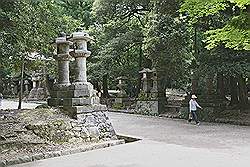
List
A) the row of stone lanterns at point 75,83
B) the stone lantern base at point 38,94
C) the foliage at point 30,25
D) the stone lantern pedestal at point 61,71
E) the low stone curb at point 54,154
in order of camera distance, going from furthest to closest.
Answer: the stone lantern base at point 38,94
the stone lantern pedestal at point 61,71
the row of stone lanterns at point 75,83
the foliage at point 30,25
the low stone curb at point 54,154

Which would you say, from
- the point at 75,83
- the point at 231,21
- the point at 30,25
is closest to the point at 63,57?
the point at 75,83

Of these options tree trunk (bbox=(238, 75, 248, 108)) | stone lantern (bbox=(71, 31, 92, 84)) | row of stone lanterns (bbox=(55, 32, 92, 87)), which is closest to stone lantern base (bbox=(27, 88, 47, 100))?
tree trunk (bbox=(238, 75, 248, 108))

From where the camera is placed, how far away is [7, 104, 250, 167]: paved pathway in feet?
25.2

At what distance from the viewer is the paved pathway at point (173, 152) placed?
7.69 meters

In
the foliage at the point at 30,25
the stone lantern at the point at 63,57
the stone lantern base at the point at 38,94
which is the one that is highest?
the foliage at the point at 30,25

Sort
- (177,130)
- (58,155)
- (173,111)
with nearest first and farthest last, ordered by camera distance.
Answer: (58,155)
(177,130)
(173,111)

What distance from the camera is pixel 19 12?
32.4 ft

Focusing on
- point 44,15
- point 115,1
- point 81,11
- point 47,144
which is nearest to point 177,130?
point 47,144

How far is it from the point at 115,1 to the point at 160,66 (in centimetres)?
664

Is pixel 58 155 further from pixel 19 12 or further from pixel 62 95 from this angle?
pixel 19 12

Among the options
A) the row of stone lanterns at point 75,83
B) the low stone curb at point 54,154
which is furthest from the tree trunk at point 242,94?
the low stone curb at point 54,154

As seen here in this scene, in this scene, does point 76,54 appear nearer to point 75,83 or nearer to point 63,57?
point 63,57

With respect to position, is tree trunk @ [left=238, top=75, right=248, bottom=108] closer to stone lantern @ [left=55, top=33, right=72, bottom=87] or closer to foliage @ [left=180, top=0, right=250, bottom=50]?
stone lantern @ [left=55, top=33, right=72, bottom=87]

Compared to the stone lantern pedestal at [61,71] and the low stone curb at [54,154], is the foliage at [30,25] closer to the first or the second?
the stone lantern pedestal at [61,71]
